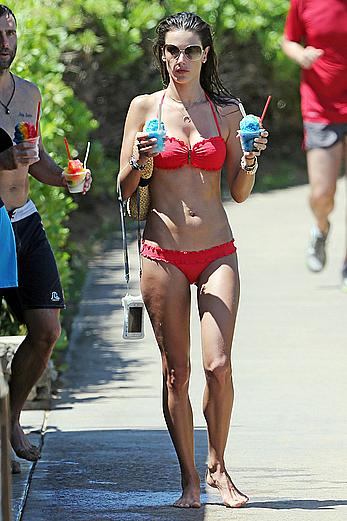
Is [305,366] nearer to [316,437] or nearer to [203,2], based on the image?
[316,437]

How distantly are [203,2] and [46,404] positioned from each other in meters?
7.57

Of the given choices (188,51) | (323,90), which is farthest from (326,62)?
(188,51)

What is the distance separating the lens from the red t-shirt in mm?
9461

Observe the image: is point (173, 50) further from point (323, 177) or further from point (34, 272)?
point (323, 177)

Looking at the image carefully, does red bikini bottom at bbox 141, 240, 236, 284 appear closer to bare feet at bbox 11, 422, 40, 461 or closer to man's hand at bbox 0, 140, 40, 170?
man's hand at bbox 0, 140, 40, 170

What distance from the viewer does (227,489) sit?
536 centimetres

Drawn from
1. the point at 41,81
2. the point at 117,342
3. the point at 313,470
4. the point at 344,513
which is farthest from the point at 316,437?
the point at 41,81

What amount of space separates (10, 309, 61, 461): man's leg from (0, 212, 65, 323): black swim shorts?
5 centimetres

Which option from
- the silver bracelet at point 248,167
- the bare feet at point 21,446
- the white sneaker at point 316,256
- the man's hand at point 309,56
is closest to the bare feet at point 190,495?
the bare feet at point 21,446

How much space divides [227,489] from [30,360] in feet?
3.71

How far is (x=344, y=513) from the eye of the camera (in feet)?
17.3

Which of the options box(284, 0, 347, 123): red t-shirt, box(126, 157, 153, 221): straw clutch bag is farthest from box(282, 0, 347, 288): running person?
box(126, 157, 153, 221): straw clutch bag

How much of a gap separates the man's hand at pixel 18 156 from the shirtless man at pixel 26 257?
1.20 ft

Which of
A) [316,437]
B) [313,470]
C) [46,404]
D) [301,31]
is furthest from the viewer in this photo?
A: [301,31]
